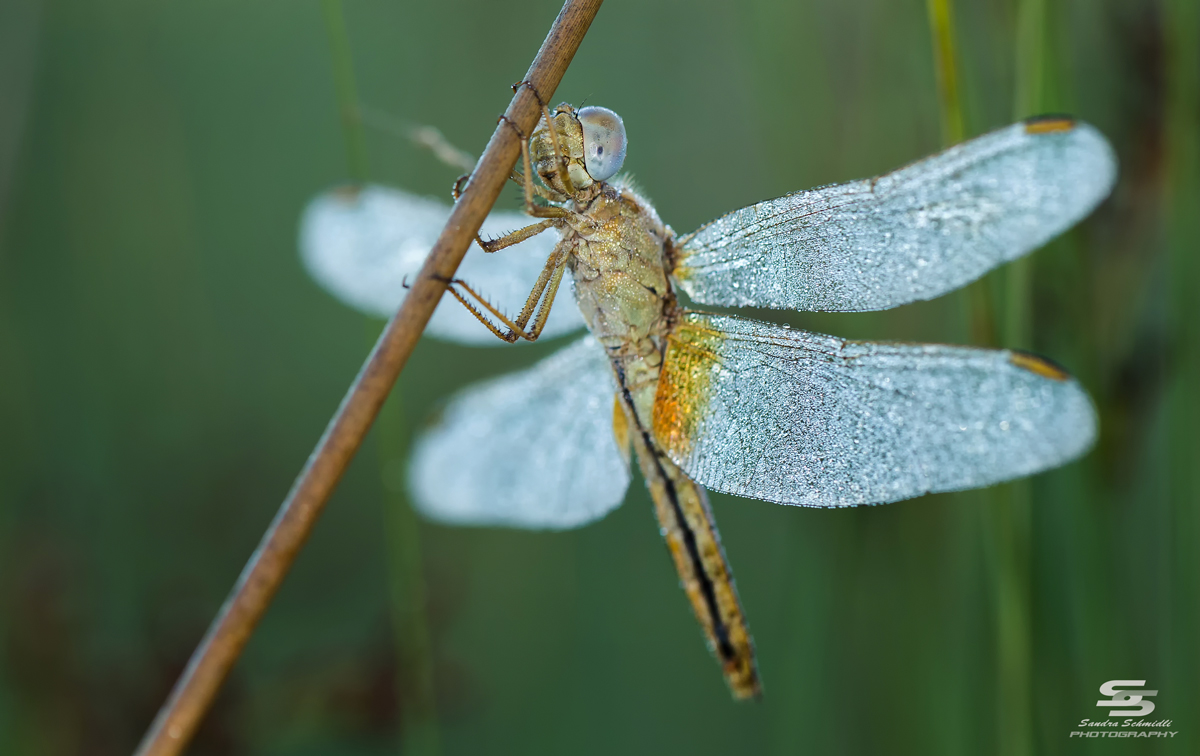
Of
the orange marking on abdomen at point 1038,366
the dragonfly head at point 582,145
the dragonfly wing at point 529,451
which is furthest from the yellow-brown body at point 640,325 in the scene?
the orange marking on abdomen at point 1038,366

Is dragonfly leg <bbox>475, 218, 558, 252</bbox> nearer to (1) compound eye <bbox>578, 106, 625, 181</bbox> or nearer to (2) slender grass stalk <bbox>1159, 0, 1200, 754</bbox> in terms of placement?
(1) compound eye <bbox>578, 106, 625, 181</bbox>

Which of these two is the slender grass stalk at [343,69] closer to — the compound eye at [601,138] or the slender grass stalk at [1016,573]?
the compound eye at [601,138]

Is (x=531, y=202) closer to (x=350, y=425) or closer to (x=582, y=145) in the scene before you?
(x=582, y=145)

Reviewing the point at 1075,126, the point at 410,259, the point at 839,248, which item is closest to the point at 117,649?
the point at 410,259

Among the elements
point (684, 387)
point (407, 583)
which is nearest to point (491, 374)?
point (407, 583)

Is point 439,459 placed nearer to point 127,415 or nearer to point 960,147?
point 960,147
